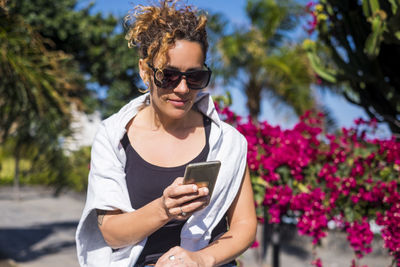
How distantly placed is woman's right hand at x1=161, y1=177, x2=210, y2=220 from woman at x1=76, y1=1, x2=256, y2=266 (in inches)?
3.1

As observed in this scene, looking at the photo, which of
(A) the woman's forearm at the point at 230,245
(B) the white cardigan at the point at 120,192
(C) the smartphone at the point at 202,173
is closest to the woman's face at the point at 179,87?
(B) the white cardigan at the point at 120,192

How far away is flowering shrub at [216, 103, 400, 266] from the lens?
2848 millimetres

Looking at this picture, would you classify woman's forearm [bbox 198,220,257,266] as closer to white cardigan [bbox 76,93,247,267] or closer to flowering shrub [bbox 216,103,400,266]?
white cardigan [bbox 76,93,247,267]

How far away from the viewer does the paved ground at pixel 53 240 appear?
11.5ft

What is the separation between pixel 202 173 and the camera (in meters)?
1.36

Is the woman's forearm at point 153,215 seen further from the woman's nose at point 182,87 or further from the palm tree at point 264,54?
the palm tree at point 264,54

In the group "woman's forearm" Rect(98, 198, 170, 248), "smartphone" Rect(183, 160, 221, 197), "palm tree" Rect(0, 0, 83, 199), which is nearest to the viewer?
"smartphone" Rect(183, 160, 221, 197)

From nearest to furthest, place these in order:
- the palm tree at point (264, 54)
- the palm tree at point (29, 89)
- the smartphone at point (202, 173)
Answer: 1. the smartphone at point (202, 173)
2. the palm tree at point (29, 89)
3. the palm tree at point (264, 54)

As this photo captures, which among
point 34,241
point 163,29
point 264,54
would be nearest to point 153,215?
point 163,29

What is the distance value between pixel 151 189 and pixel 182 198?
1.02 ft

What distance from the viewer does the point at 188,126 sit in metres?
1.81

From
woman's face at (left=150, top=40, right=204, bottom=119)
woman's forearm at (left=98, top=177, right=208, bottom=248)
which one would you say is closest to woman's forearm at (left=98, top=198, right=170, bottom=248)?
woman's forearm at (left=98, top=177, right=208, bottom=248)

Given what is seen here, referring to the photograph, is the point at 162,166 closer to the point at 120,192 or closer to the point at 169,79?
the point at 120,192

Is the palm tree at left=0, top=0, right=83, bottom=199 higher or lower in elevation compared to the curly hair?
lower
